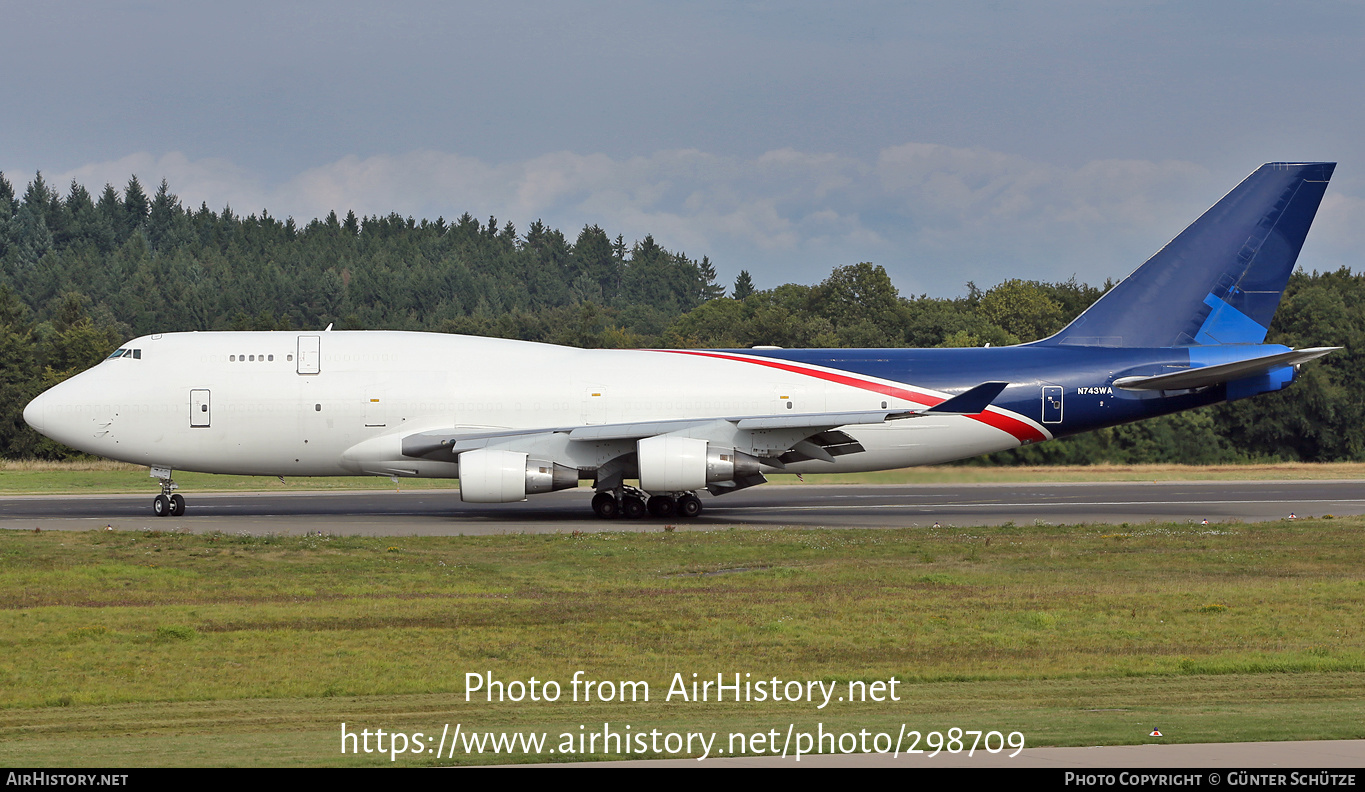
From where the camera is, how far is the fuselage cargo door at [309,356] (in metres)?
30.5

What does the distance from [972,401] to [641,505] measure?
8.08 m

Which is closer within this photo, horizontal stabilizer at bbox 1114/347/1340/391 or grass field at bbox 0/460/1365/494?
horizontal stabilizer at bbox 1114/347/1340/391

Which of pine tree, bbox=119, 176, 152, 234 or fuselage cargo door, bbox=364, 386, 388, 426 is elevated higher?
pine tree, bbox=119, 176, 152, 234

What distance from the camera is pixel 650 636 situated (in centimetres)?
1456

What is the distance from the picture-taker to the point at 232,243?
178625 millimetres

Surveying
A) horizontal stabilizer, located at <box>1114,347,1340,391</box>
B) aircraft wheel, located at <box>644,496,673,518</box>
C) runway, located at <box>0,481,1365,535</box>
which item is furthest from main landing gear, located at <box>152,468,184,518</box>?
horizontal stabilizer, located at <box>1114,347,1340,391</box>

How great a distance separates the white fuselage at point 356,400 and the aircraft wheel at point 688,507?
198cm

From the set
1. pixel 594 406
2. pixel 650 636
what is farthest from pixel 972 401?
pixel 650 636

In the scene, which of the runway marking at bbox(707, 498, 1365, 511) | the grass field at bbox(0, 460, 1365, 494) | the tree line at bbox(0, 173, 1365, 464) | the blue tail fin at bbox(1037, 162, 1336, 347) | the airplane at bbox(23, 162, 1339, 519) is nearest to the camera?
the airplane at bbox(23, 162, 1339, 519)

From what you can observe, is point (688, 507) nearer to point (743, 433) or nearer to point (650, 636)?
point (743, 433)

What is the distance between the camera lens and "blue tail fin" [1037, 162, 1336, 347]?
32.6 metres

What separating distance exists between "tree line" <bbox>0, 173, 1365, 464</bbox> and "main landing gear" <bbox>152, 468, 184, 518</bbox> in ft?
93.2

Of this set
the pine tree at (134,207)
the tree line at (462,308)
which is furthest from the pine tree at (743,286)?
the pine tree at (134,207)

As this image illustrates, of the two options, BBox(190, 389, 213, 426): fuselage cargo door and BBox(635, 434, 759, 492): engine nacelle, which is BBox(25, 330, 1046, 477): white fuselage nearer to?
BBox(190, 389, 213, 426): fuselage cargo door
